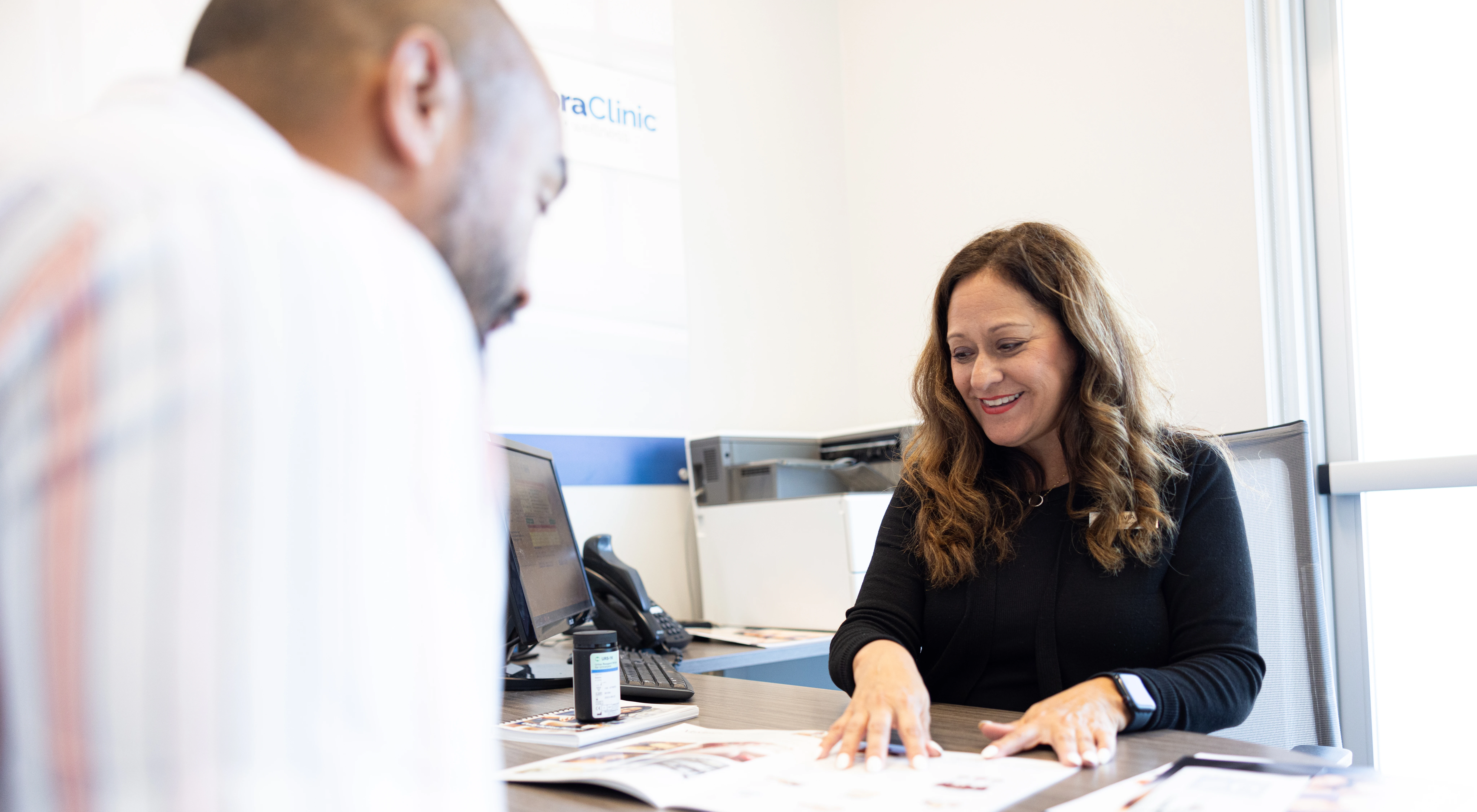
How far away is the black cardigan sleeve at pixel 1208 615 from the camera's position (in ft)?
3.98

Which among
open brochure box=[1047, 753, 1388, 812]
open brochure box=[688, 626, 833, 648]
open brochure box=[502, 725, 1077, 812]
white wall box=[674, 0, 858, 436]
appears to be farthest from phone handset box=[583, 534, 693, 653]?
open brochure box=[1047, 753, 1388, 812]

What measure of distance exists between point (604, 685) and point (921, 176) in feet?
8.36

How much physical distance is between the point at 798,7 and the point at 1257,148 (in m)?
1.63

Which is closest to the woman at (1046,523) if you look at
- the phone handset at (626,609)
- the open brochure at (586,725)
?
the open brochure at (586,725)

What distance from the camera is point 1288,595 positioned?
1591 millimetres

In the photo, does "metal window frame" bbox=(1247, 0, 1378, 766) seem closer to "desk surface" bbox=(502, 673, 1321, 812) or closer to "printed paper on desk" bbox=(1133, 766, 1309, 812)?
"desk surface" bbox=(502, 673, 1321, 812)

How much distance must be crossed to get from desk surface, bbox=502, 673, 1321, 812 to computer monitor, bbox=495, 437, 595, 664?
4.9 inches

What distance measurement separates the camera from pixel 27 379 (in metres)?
0.27

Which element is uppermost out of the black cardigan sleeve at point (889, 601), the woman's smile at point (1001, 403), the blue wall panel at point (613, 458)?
the woman's smile at point (1001, 403)

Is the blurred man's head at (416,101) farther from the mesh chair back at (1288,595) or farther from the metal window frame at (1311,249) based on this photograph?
the metal window frame at (1311,249)

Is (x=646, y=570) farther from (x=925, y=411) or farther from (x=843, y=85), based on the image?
(x=843, y=85)

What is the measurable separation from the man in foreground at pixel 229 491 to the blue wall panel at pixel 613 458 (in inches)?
85.4

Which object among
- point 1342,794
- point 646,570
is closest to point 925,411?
point 1342,794

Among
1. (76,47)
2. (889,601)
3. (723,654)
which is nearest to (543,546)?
(723,654)
